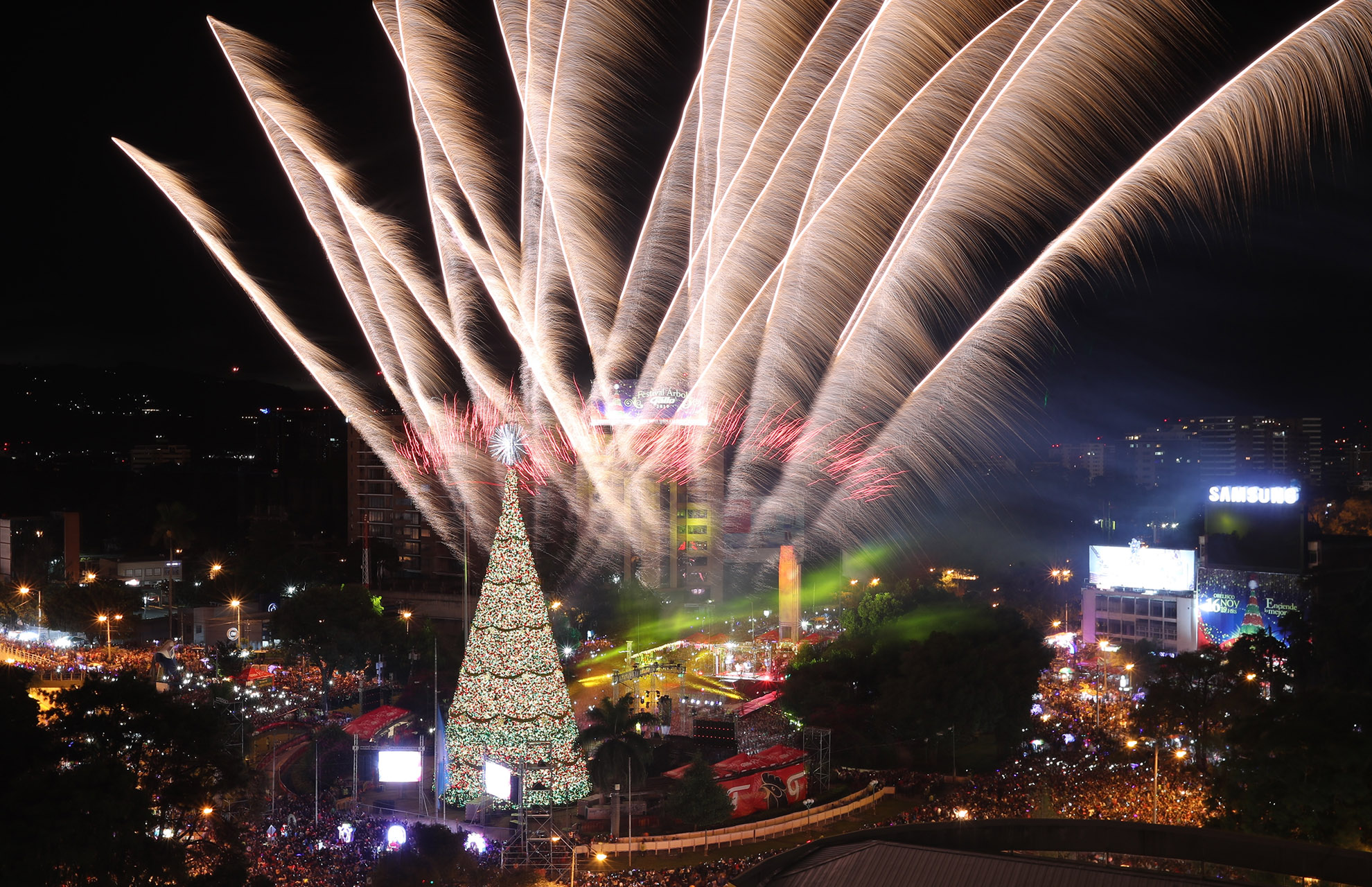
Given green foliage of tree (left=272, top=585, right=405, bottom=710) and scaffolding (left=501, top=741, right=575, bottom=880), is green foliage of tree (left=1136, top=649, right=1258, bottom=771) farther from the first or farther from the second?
green foliage of tree (left=272, top=585, right=405, bottom=710)

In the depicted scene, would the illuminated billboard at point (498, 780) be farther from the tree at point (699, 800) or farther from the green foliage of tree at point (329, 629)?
the green foliage of tree at point (329, 629)

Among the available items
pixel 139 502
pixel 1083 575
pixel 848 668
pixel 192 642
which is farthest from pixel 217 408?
pixel 848 668

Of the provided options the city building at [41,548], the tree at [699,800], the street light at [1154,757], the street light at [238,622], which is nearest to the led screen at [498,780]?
the tree at [699,800]

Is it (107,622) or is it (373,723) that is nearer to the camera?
(373,723)

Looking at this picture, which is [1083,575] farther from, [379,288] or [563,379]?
[379,288]

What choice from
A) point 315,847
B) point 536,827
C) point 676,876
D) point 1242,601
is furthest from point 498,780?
point 1242,601

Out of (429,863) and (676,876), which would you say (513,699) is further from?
(676,876)

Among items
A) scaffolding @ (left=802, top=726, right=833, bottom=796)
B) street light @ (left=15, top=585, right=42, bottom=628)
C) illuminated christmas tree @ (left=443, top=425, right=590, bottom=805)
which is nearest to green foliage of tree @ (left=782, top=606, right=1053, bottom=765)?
scaffolding @ (left=802, top=726, right=833, bottom=796)
